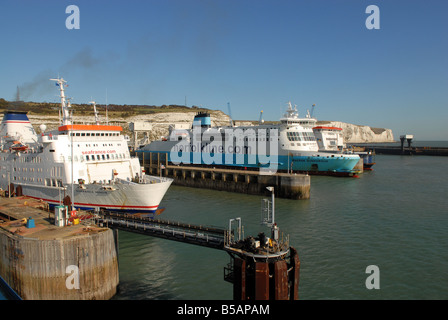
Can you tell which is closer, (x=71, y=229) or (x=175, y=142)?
(x=71, y=229)

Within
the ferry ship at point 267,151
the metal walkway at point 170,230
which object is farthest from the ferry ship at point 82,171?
the ferry ship at point 267,151

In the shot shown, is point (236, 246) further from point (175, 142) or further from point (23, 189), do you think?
point (175, 142)

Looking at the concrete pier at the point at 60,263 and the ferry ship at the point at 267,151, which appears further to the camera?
the ferry ship at the point at 267,151

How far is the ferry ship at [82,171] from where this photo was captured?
25.3m

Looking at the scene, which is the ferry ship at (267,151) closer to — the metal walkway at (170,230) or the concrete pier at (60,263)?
the metal walkway at (170,230)

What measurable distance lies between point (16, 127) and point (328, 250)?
113 feet

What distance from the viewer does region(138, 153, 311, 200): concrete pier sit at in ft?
117

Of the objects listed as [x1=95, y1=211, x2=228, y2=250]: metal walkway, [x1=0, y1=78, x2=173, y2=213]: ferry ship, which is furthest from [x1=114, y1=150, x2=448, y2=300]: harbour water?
[x1=0, y1=78, x2=173, y2=213]: ferry ship

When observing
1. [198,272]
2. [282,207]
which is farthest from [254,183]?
[198,272]

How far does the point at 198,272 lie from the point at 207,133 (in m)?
43.9

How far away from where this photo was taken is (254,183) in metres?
39.8

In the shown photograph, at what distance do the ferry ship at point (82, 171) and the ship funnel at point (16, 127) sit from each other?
2.29 metres

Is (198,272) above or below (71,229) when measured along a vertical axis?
below
